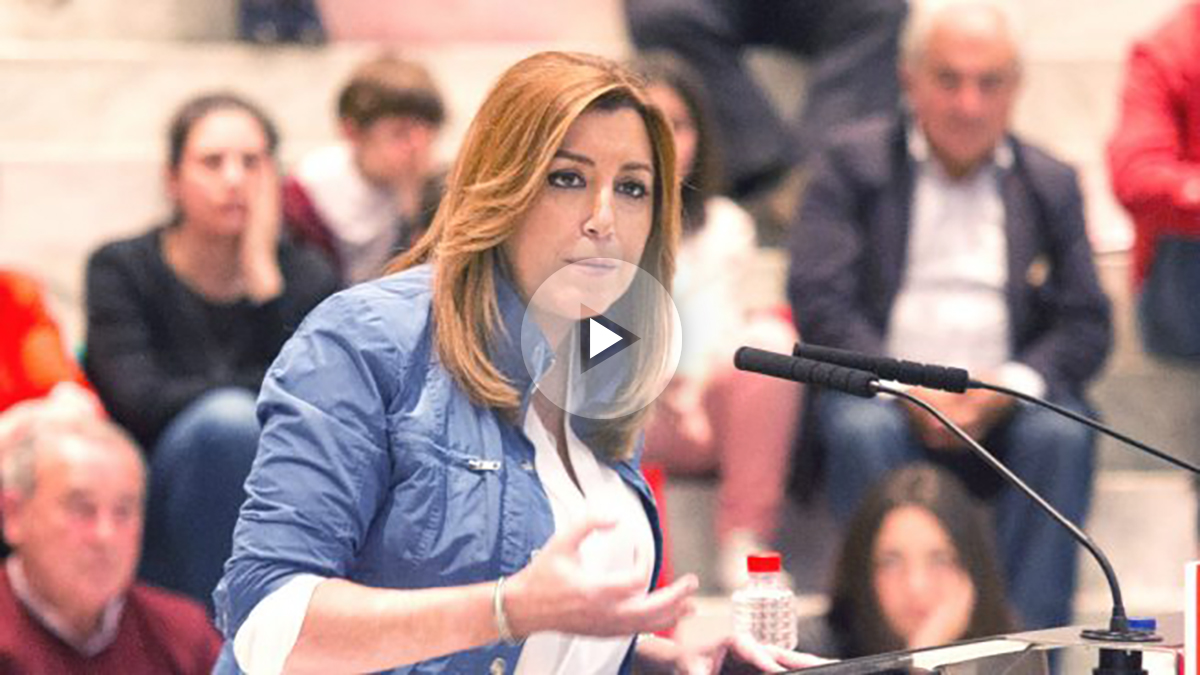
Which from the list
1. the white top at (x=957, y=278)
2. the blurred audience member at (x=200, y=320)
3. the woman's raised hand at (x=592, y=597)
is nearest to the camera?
the woman's raised hand at (x=592, y=597)

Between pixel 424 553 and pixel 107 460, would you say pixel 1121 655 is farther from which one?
pixel 107 460

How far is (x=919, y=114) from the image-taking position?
4043 millimetres

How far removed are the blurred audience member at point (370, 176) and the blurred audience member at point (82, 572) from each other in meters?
0.74

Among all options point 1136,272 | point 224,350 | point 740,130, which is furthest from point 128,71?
point 1136,272

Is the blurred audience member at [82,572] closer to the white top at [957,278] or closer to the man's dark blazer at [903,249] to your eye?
the man's dark blazer at [903,249]

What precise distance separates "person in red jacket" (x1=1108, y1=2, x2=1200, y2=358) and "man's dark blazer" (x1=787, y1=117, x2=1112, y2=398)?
0.43 ft

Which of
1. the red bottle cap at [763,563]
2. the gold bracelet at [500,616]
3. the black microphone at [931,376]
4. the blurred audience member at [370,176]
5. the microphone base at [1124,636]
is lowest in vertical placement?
the microphone base at [1124,636]

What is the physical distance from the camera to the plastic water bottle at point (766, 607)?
189 centimetres

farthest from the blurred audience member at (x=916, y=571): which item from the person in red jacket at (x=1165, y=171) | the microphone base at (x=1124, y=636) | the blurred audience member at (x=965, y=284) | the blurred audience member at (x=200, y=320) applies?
the microphone base at (x=1124, y=636)

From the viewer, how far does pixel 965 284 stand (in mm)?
3992

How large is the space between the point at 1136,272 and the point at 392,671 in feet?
9.07

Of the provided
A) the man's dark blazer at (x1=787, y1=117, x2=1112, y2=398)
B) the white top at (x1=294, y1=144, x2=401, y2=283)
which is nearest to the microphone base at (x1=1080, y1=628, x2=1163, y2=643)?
the man's dark blazer at (x1=787, y1=117, x2=1112, y2=398)

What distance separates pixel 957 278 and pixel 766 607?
2.13 metres

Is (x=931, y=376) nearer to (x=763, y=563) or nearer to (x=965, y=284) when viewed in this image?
(x=763, y=563)
